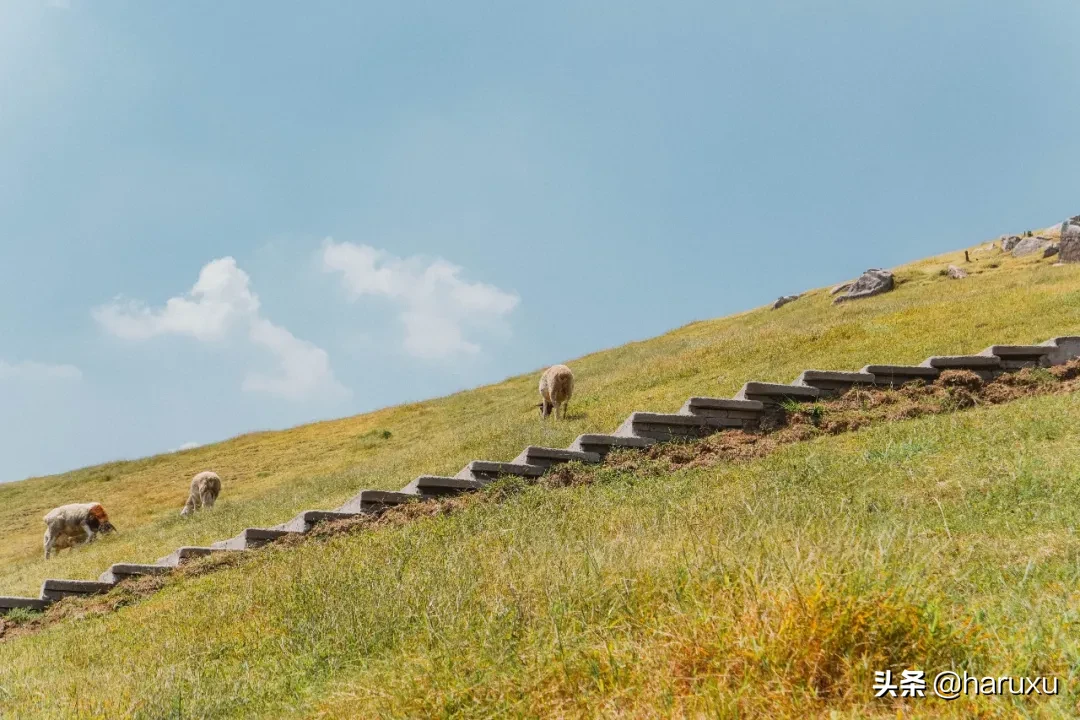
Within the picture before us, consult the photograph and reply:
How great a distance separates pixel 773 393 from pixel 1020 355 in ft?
18.2

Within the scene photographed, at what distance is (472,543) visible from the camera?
7.74 metres

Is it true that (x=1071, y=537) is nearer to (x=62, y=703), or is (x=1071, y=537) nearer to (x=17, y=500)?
(x=62, y=703)

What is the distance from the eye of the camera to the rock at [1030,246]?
55.9m

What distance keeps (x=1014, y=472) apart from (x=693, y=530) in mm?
4008

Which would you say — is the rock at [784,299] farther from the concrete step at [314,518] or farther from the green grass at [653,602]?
the concrete step at [314,518]

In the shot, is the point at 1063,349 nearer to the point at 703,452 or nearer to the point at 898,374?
the point at 898,374

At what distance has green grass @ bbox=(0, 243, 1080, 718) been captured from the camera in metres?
3.63

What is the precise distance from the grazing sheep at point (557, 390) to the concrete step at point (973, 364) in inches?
460

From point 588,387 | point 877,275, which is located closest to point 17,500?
point 588,387

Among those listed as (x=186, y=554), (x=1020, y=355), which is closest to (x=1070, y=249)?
(x=1020, y=355)

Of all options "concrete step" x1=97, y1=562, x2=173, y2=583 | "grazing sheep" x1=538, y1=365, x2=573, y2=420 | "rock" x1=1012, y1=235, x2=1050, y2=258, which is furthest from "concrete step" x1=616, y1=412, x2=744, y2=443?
"rock" x1=1012, y1=235, x2=1050, y2=258

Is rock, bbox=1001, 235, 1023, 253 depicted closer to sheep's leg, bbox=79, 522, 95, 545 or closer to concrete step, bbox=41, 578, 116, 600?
sheep's leg, bbox=79, 522, 95, 545

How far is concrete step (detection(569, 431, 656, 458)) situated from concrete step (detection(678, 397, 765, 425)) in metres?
1.14

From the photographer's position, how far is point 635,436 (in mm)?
12656
